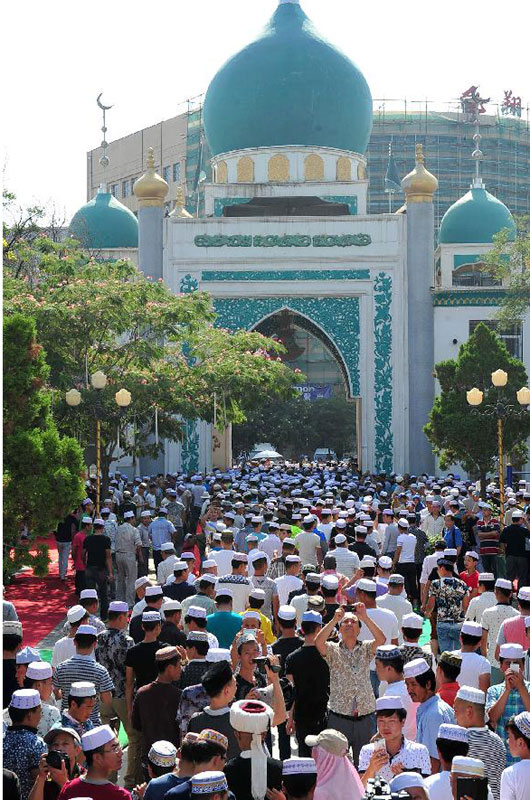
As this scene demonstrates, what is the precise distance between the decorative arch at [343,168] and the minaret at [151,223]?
16.3 feet

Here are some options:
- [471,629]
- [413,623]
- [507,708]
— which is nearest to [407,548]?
[413,623]

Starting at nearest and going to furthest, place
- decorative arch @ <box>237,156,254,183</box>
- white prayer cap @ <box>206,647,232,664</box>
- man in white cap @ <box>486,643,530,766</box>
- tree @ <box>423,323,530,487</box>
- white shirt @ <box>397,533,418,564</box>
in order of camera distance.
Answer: man in white cap @ <box>486,643,530,766</box>
white prayer cap @ <box>206,647,232,664</box>
white shirt @ <box>397,533,418,564</box>
tree @ <box>423,323,530,487</box>
decorative arch @ <box>237,156,254,183</box>

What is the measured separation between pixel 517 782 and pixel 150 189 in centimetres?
2926

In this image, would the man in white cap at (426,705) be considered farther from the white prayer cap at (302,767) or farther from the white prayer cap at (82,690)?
the white prayer cap at (82,690)

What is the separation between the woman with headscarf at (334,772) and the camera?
5.78 metres

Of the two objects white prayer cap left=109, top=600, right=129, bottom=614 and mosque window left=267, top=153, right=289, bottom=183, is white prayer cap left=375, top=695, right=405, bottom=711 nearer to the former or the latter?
white prayer cap left=109, top=600, right=129, bottom=614

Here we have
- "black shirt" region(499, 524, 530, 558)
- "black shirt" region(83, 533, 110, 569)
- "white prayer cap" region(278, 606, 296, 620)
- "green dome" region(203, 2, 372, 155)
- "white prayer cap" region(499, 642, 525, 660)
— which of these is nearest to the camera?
"white prayer cap" region(499, 642, 525, 660)

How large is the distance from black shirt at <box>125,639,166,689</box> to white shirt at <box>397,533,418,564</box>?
699cm

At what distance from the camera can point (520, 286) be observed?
26875 millimetres

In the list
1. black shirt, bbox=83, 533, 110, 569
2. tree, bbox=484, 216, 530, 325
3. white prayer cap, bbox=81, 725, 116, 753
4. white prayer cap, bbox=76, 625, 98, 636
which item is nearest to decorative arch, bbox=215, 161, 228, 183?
tree, bbox=484, 216, 530, 325

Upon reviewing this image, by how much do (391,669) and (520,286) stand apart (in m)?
20.5

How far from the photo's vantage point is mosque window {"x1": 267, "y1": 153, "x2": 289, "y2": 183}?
35.3 m

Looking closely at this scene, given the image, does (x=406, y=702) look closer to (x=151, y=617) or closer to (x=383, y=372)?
(x=151, y=617)

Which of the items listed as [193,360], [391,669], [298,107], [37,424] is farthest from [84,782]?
[298,107]
